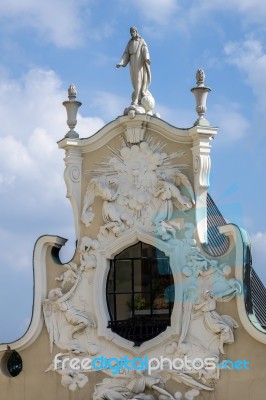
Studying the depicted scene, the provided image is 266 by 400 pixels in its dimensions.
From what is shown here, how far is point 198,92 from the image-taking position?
2122cm

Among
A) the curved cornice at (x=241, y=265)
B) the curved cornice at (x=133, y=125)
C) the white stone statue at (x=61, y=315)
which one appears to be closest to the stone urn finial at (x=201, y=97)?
the curved cornice at (x=133, y=125)

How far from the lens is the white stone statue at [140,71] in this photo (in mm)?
21766

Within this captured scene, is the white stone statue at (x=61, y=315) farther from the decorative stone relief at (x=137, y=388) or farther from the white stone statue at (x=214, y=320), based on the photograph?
the white stone statue at (x=214, y=320)

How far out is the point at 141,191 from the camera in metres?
21.3

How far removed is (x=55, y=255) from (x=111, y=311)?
1.38 metres

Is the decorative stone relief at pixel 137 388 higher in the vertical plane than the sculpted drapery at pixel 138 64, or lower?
lower

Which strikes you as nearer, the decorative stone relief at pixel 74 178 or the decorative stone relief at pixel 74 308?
the decorative stone relief at pixel 74 308

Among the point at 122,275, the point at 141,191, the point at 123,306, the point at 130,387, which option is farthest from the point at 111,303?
the point at 141,191

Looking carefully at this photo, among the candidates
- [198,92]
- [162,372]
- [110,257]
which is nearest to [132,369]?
[162,372]

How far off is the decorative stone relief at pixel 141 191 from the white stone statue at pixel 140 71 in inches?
30.8

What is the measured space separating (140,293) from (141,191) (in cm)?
168

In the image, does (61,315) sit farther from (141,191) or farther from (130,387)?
(141,191)

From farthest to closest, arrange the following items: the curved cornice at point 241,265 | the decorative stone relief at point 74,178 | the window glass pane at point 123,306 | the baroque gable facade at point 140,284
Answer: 1. the decorative stone relief at point 74,178
2. the window glass pane at point 123,306
3. the baroque gable facade at point 140,284
4. the curved cornice at point 241,265

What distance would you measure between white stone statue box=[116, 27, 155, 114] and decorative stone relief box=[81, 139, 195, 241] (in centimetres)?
78
